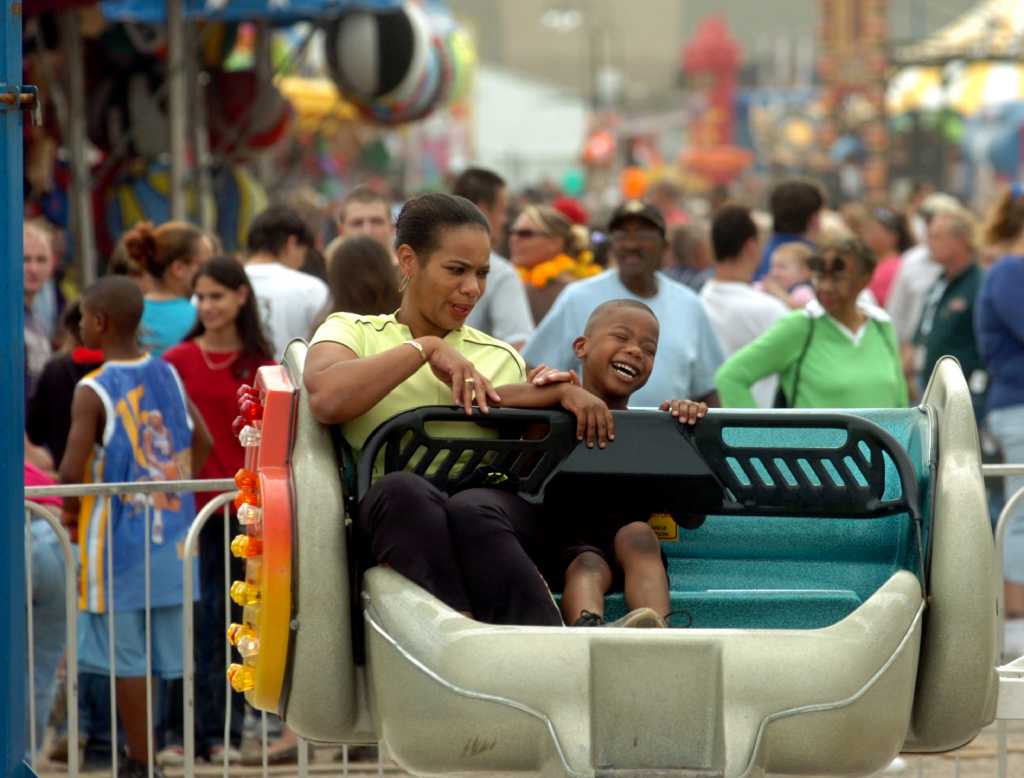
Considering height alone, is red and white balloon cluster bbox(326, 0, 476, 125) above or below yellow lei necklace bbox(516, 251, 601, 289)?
above

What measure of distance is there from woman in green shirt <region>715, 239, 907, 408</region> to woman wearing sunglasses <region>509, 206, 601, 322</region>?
1695 millimetres

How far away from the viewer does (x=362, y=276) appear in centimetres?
665

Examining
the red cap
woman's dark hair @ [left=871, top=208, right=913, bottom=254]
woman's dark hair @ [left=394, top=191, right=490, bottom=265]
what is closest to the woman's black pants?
woman's dark hair @ [left=394, top=191, right=490, bottom=265]

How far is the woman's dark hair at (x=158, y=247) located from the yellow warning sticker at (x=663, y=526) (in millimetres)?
3605

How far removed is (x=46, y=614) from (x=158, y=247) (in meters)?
1.86

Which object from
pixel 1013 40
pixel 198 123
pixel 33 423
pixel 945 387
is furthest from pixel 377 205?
pixel 1013 40

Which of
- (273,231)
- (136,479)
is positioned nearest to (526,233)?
(273,231)

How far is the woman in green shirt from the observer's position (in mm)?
7074

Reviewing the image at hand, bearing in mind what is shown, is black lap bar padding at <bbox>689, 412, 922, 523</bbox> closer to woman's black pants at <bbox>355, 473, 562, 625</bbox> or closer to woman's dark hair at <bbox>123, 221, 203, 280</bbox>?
woman's black pants at <bbox>355, 473, 562, 625</bbox>

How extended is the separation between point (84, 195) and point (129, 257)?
4.35 metres

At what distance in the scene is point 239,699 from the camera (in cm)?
709

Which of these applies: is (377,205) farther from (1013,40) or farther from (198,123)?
(1013,40)

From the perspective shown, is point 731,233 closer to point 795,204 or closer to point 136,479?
point 795,204

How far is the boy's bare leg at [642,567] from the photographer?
4293 mm
